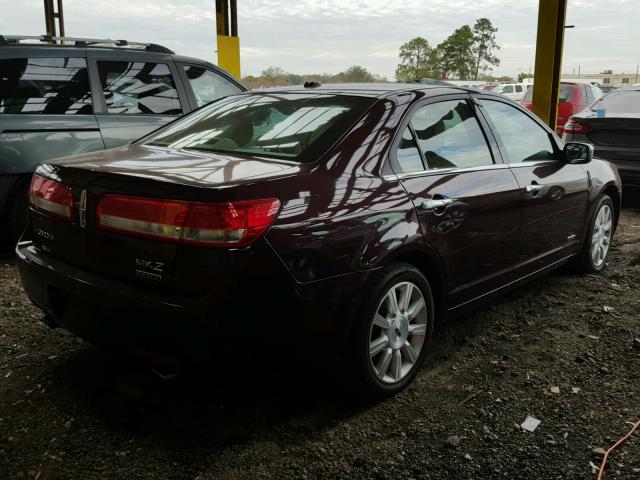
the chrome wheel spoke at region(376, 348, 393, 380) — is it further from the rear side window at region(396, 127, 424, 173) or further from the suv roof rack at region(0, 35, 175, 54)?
the suv roof rack at region(0, 35, 175, 54)

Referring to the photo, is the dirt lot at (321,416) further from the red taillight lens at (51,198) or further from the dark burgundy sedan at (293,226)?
the red taillight lens at (51,198)

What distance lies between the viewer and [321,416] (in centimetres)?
273

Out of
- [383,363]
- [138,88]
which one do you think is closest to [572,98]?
[138,88]

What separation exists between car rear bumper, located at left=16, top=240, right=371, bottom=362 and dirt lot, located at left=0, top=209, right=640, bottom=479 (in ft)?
0.58

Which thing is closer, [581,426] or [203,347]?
[203,347]

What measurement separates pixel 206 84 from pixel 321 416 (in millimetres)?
4136

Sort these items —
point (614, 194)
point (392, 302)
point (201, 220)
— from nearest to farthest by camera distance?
point (201, 220), point (392, 302), point (614, 194)

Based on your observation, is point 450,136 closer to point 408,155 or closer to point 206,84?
point 408,155

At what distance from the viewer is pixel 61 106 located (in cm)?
504

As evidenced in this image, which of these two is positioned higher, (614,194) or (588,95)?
(588,95)

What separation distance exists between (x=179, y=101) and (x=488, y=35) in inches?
2785

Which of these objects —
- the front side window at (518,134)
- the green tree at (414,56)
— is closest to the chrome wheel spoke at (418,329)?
the front side window at (518,134)

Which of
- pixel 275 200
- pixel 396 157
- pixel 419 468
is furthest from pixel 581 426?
pixel 275 200

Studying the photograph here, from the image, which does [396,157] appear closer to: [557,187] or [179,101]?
[557,187]
